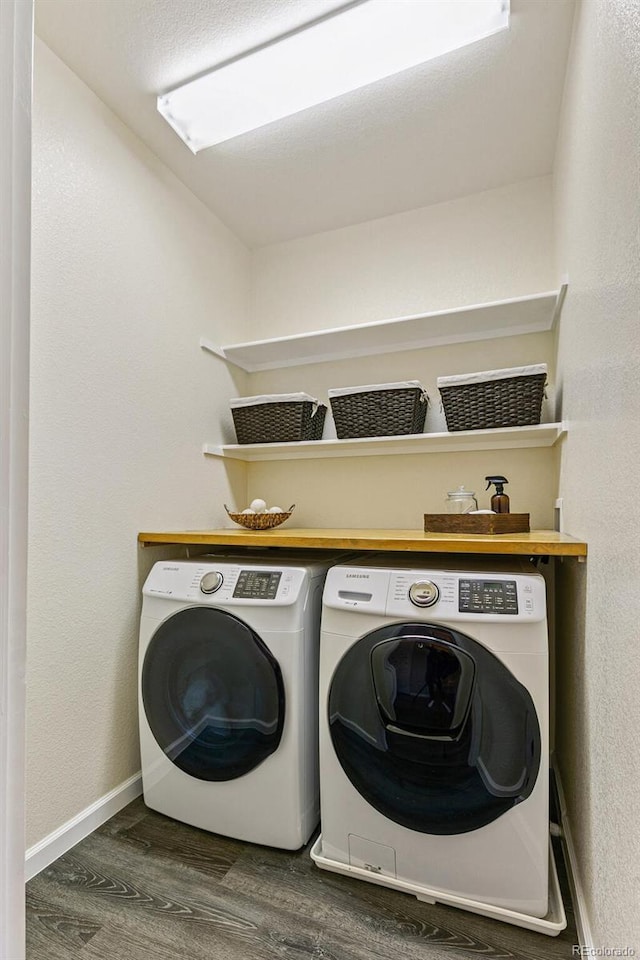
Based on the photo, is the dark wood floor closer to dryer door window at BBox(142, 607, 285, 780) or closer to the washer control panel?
dryer door window at BBox(142, 607, 285, 780)

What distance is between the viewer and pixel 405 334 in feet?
7.11

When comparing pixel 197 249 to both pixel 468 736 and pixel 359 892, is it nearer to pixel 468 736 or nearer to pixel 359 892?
pixel 468 736

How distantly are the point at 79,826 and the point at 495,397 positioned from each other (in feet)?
6.52

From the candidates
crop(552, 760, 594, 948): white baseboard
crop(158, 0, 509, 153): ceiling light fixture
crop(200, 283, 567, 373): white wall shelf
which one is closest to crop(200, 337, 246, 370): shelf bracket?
crop(200, 283, 567, 373): white wall shelf

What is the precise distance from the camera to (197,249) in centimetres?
221

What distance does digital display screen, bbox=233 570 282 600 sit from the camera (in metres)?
1.50

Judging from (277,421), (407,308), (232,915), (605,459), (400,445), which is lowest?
(232,915)

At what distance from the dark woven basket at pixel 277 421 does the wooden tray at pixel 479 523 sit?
76cm

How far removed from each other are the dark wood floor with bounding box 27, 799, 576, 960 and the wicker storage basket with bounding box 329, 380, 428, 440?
58.8 inches

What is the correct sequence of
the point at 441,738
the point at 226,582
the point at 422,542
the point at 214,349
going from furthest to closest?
the point at 214,349 < the point at 226,582 < the point at 422,542 < the point at 441,738

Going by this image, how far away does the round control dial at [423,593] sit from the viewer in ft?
4.29

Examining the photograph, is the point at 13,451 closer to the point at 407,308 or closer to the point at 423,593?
the point at 423,593

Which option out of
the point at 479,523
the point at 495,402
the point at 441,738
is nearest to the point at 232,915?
the point at 441,738

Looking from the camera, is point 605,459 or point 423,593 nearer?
point 605,459
